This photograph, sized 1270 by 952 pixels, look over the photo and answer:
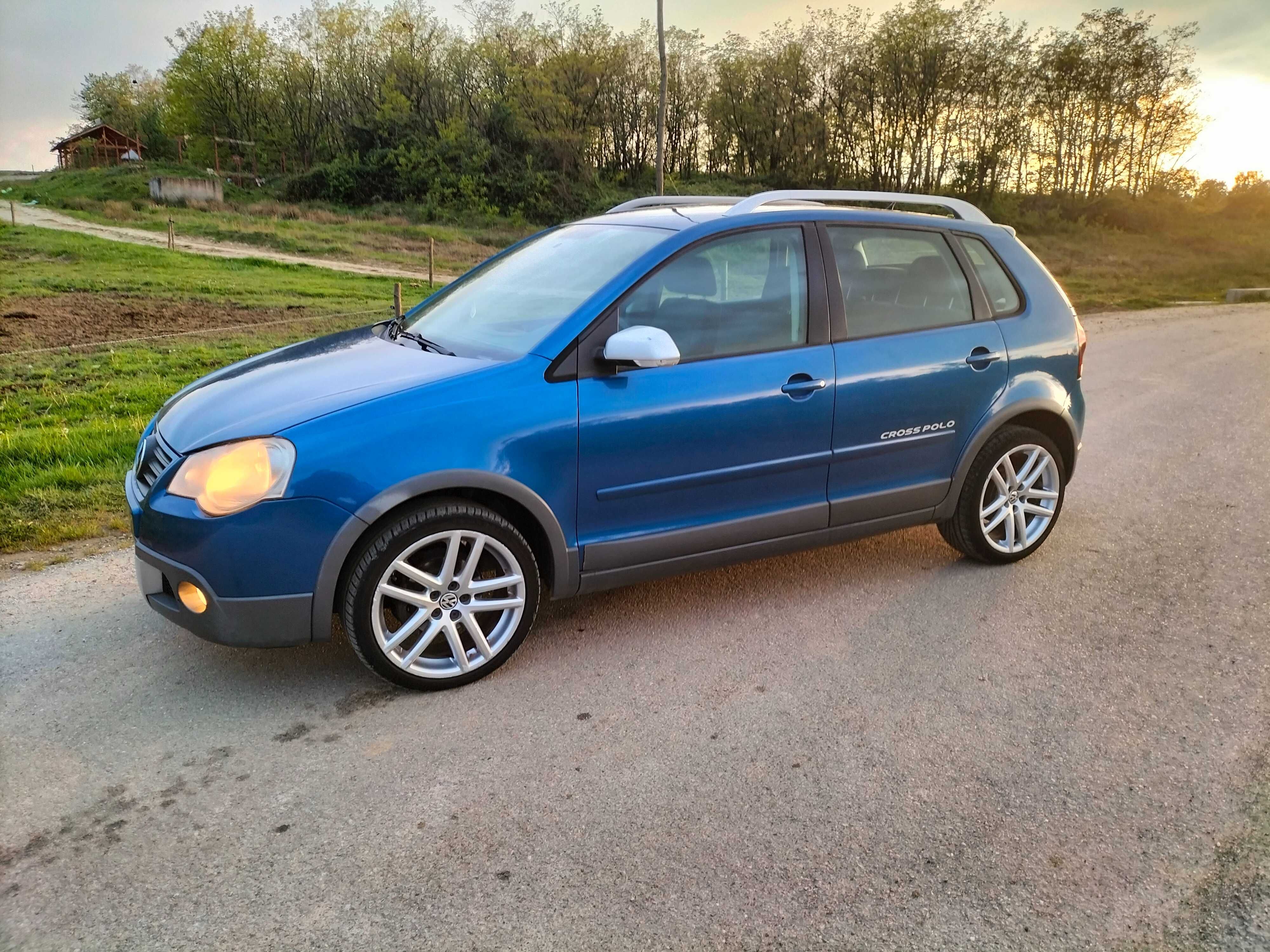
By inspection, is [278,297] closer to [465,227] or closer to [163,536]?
[163,536]

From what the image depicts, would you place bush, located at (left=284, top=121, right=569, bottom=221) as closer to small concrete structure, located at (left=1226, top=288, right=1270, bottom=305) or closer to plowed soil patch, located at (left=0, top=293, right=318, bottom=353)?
small concrete structure, located at (left=1226, top=288, right=1270, bottom=305)

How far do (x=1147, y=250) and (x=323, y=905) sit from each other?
169 ft

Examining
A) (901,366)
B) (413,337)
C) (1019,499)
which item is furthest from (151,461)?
(1019,499)

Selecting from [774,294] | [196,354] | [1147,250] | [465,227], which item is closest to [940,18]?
[1147,250]

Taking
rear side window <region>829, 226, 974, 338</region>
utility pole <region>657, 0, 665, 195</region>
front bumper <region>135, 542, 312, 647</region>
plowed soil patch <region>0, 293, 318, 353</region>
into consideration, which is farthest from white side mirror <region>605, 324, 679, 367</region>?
utility pole <region>657, 0, 665, 195</region>

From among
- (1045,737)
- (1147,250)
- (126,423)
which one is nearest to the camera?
(1045,737)

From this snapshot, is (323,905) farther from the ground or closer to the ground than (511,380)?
closer to the ground

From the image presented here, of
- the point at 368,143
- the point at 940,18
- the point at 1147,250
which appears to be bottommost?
the point at 1147,250

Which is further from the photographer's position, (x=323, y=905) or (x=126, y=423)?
(x=126, y=423)

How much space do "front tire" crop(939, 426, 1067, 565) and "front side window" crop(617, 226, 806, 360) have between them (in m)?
1.26

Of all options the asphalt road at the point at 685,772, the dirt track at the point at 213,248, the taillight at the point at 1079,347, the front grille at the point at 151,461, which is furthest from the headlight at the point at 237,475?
the dirt track at the point at 213,248

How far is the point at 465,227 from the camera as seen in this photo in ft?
137

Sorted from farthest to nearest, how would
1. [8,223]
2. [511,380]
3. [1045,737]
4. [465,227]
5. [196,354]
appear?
1. [465,227]
2. [8,223]
3. [196,354]
4. [511,380]
5. [1045,737]

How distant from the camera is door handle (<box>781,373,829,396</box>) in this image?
157 inches
